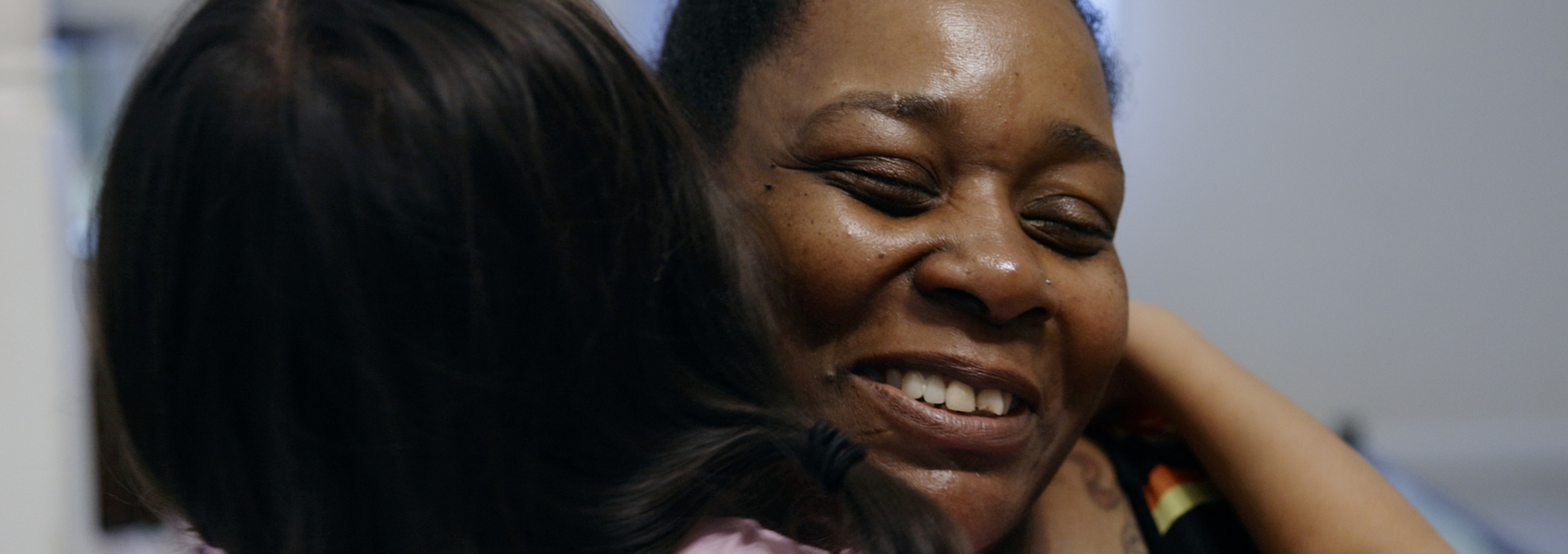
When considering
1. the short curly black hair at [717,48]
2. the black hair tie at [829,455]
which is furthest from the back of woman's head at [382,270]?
the short curly black hair at [717,48]

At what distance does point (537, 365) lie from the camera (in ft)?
2.44

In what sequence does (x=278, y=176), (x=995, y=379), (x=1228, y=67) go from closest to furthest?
(x=278, y=176) → (x=995, y=379) → (x=1228, y=67)

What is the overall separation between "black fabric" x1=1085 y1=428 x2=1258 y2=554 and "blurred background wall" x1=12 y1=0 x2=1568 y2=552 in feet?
3.68

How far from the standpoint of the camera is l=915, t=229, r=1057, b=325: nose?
98cm

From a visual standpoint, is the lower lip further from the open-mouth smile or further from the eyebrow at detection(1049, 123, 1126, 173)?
the eyebrow at detection(1049, 123, 1126, 173)

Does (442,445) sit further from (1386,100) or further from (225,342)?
(1386,100)

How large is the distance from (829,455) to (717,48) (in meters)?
0.61

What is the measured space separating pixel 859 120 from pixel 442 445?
0.51m

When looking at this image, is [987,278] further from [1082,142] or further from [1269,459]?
[1269,459]

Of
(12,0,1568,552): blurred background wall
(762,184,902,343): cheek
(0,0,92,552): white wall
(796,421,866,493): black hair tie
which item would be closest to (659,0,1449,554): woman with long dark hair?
(762,184,902,343): cheek

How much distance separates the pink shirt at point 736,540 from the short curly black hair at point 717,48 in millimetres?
438

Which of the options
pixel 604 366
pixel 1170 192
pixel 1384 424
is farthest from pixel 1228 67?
pixel 604 366

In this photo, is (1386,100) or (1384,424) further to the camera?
(1384,424)

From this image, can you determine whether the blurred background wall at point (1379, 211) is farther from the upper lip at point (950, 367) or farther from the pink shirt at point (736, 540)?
the pink shirt at point (736, 540)
